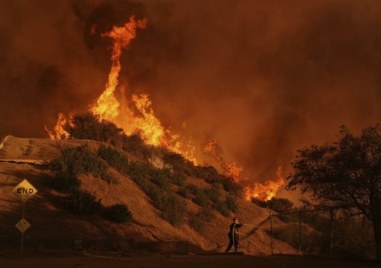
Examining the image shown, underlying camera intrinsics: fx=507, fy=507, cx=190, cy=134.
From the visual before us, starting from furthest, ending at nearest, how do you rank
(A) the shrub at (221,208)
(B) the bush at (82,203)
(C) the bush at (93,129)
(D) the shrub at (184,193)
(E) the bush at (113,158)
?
1. (C) the bush at (93,129)
2. (A) the shrub at (221,208)
3. (D) the shrub at (184,193)
4. (E) the bush at (113,158)
5. (B) the bush at (82,203)

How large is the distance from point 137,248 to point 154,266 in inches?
331

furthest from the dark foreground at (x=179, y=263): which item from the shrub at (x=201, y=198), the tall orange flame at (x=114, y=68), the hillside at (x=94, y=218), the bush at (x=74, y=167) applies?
the tall orange flame at (x=114, y=68)

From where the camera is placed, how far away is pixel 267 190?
50031 mm

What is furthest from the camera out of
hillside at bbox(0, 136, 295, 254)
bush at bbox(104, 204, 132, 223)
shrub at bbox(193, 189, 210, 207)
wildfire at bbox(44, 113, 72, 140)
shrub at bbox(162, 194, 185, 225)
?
wildfire at bbox(44, 113, 72, 140)

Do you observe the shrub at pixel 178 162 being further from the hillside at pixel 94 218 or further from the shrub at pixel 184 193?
the hillside at pixel 94 218

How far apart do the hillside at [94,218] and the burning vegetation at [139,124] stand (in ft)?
28.5

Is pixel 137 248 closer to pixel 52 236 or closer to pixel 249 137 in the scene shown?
pixel 52 236

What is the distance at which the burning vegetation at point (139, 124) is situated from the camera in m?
48.4

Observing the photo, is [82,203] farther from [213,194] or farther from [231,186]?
[231,186]

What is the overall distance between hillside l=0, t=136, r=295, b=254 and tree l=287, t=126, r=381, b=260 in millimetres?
8379

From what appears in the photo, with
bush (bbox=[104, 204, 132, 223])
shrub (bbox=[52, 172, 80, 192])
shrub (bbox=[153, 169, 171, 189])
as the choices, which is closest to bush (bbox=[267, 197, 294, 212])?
shrub (bbox=[153, 169, 171, 189])

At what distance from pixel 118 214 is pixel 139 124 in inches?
865

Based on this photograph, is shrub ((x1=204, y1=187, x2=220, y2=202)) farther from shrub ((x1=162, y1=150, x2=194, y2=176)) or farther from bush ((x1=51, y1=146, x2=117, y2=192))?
bush ((x1=51, y1=146, x2=117, y2=192))

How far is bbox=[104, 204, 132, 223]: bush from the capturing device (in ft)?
91.4
